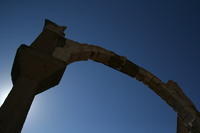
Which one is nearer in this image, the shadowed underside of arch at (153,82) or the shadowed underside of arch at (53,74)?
the shadowed underside of arch at (53,74)

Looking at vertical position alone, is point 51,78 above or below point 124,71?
below

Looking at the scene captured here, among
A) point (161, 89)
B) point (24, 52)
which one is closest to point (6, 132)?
point (24, 52)

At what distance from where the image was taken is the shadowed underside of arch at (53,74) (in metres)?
3.83

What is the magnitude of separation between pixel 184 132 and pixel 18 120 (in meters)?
5.66

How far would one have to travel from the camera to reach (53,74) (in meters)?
Answer: 4.74

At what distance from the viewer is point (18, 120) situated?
12.1 ft

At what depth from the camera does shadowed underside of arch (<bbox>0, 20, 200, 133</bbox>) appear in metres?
3.83

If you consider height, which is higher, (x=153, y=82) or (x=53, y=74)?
(x=153, y=82)

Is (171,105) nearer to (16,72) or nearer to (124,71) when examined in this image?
(124,71)

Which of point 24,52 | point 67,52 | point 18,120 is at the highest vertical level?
point 67,52

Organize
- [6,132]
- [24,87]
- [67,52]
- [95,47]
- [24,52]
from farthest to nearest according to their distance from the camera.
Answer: [95,47] < [67,52] < [24,52] < [24,87] < [6,132]

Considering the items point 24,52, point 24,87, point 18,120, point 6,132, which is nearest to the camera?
point 6,132

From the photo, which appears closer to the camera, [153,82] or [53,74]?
[53,74]

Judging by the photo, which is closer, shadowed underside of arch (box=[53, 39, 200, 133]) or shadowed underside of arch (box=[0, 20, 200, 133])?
shadowed underside of arch (box=[0, 20, 200, 133])
